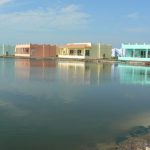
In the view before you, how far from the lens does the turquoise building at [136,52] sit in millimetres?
55312

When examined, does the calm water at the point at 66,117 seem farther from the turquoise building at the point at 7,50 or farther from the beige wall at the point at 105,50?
the turquoise building at the point at 7,50

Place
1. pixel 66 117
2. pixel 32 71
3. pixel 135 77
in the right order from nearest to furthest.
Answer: pixel 66 117 → pixel 135 77 → pixel 32 71

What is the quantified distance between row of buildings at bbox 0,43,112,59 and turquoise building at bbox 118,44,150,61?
10898mm

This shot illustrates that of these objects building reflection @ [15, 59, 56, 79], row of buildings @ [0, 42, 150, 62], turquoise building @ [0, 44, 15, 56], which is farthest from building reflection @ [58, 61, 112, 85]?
turquoise building @ [0, 44, 15, 56]

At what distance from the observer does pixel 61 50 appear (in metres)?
82.2

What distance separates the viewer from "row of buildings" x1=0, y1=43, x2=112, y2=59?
2822 inches

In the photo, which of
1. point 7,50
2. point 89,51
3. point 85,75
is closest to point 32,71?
point 85,75

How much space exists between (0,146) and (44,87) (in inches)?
533

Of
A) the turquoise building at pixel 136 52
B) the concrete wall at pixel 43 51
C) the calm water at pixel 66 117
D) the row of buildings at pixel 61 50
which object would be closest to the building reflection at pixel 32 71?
the calm water at pixel 66 117

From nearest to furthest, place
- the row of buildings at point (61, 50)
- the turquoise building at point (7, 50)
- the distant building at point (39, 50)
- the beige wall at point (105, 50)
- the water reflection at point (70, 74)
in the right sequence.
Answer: the water reflection at point (70, 74) < the row of buildings at point (61, 50) < the beige wall at point (105, 50) < the distant building at point (39, 50) < the turquoise building at point (7, 50)

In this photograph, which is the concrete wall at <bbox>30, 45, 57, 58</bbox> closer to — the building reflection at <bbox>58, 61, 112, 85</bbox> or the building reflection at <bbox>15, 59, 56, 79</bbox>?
the building reflection at <bbox>15, 59, 56, 79</bbox>

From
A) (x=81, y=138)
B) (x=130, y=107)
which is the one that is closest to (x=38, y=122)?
(x=81, y=138)

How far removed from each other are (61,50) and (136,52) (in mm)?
27739

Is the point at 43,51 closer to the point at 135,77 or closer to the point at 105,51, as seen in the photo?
the point at 105,51
